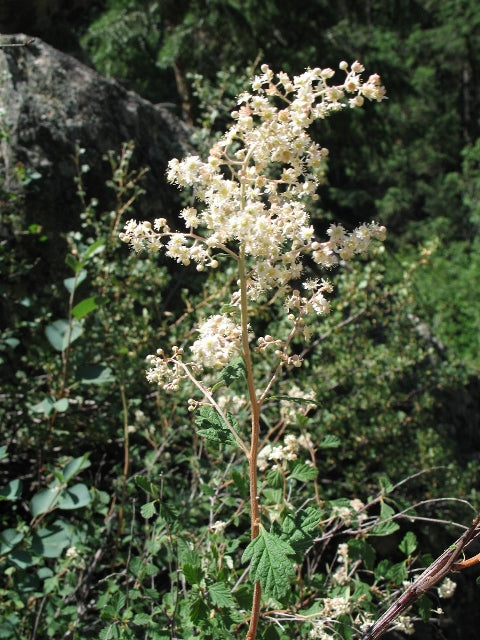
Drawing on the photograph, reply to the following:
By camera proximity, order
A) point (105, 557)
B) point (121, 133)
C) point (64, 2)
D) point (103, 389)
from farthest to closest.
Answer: point (64, 2)
point (121, 133)
point (103, 389)
point (105, 557)

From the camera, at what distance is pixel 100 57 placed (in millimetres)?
5121

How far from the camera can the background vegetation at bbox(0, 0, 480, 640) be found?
52.1 inches

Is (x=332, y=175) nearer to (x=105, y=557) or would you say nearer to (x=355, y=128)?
(x=355, y=128)

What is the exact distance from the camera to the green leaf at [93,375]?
158 centimetres

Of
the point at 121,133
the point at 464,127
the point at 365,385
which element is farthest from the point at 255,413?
the point at 464,127

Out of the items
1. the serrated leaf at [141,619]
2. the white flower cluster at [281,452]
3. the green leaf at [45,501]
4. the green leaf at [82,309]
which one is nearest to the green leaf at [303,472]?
the white flower cluster at [281,452]

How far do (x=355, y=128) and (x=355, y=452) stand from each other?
371cm

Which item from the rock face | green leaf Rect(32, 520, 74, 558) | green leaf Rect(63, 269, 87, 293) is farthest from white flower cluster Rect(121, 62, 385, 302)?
A: the rock face

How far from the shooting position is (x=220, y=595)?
37.9 inches

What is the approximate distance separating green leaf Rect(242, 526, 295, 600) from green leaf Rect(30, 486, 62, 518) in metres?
0.76

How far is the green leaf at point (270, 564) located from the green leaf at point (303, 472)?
30cm

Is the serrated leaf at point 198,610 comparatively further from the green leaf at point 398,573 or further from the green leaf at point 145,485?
the green leaf at point 398,573

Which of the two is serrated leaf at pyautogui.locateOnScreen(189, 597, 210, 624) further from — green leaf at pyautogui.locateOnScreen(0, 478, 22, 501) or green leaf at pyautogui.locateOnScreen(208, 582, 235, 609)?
green leaf at pyautogui.locateOnScreen(0, 478, 22, 501)

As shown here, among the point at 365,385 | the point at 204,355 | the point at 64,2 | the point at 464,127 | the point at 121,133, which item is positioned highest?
the point at 464,127
